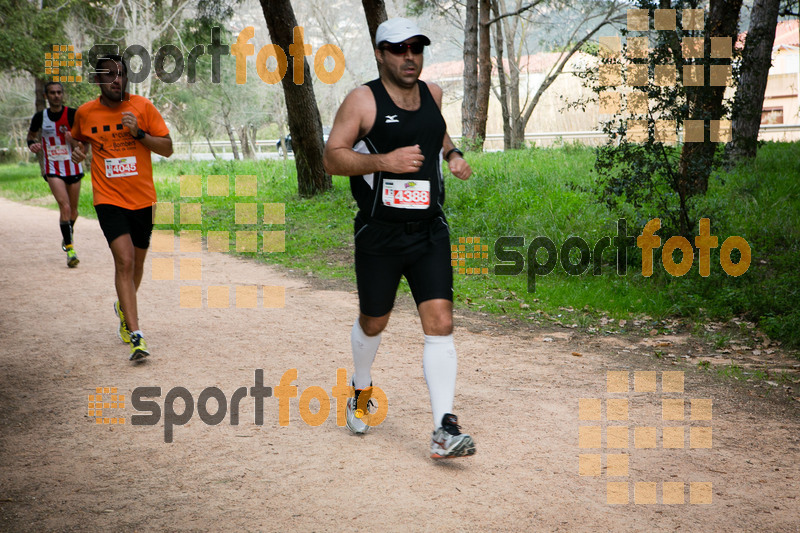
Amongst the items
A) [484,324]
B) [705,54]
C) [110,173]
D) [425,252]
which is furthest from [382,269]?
[705,54]

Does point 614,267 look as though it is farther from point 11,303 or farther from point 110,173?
point 11,303

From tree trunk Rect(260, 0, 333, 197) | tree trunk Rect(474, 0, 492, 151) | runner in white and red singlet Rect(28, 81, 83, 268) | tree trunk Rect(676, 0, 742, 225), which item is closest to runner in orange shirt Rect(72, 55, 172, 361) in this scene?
runner in white and red singlet Rect(28, 81, 83, 268)

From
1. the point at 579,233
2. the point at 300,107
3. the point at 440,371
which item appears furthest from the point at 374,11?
the point at 440,371

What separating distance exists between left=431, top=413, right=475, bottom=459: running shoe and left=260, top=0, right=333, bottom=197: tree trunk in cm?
1214

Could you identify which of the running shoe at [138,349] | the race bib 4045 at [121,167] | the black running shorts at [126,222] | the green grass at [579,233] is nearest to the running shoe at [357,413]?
the running shoe at [138,349]

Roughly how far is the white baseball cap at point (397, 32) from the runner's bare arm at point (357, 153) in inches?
11.3

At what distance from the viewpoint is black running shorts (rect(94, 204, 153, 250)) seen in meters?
6.32

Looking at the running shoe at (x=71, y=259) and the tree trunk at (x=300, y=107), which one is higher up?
the tree trunk at (x=300, y=107)

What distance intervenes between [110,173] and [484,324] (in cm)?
397

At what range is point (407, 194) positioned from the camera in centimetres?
412

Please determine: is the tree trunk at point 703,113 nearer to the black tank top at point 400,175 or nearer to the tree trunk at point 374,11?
the black tank top at point 400,175

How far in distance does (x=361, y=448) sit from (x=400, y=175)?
1645 millimetres

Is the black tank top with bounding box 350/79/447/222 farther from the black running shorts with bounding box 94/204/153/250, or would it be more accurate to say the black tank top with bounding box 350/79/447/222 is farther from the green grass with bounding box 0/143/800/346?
the green grass with bounding box 0/143/800/346

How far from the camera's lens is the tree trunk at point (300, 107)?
15.1 metres
